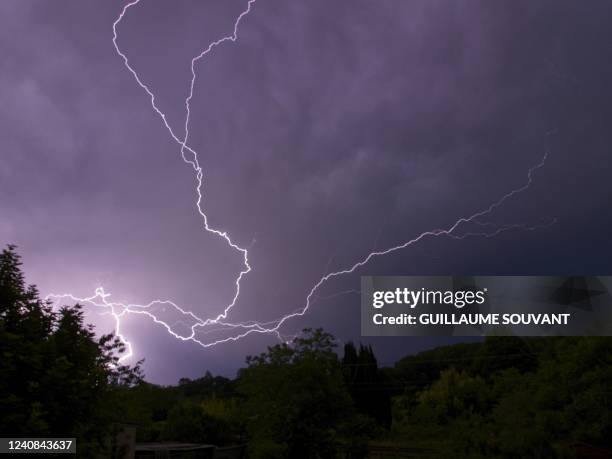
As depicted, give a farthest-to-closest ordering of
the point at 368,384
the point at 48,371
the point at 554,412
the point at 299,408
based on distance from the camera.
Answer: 1. the point at 368,384
2. the point at 554,412
3. the point at 299,408
4. the point at 48,371

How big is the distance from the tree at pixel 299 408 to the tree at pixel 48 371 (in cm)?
529

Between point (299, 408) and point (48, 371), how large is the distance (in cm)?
657

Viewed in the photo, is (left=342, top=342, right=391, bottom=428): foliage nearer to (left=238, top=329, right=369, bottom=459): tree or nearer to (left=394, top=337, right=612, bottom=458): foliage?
(left=394, top=337, right=612, bottom=458): foliage

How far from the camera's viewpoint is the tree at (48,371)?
19.6 feet

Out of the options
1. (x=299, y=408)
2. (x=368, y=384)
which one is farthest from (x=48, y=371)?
→ (x=368, y=384)

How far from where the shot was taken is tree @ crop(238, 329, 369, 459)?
11758 millimetres

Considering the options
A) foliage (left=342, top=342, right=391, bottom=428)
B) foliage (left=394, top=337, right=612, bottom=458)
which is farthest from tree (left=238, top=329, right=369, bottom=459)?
foliage (left=342, top=342, right=391, bottom=428)

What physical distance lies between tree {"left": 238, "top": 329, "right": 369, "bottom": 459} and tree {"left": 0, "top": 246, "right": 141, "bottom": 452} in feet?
17.3

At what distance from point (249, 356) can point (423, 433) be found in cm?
1296

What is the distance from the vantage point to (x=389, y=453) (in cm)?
1806

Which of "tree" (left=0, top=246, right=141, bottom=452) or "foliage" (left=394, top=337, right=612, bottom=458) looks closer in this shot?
"tree" (left=0, top=246, right=141, bottom=452)

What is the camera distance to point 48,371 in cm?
611

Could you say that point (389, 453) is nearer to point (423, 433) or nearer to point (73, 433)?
point (423, 433)

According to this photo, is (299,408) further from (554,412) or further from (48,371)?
(554,412)
